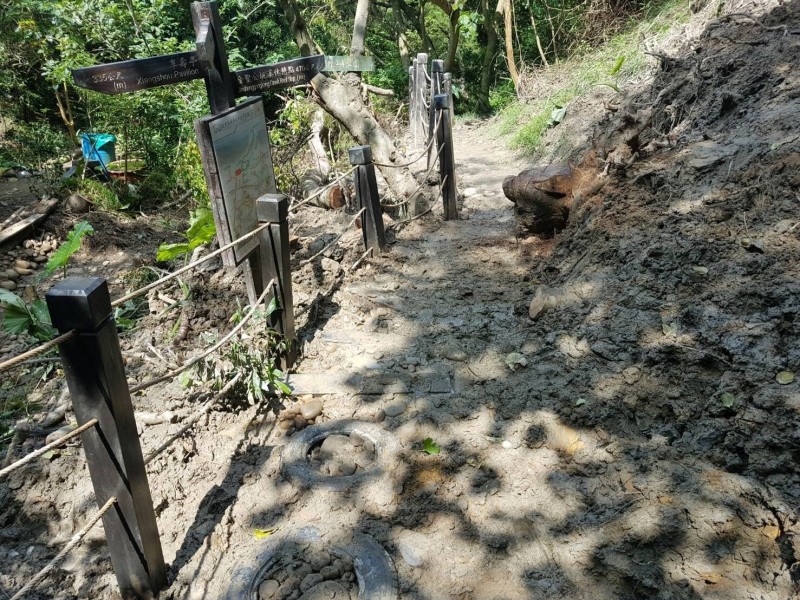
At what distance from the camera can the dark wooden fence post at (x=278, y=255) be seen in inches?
138

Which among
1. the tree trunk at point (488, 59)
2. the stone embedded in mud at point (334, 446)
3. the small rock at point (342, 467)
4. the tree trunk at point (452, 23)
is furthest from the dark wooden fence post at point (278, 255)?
the tree trunk at point (488, 59)

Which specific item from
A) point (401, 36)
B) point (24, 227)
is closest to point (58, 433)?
point (24, 227)

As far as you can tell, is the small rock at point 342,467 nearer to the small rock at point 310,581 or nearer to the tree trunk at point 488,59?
the small rock at point 310,581

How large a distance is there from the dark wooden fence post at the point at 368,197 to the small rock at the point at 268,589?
341cm

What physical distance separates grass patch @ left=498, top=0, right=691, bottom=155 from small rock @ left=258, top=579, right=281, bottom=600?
23.3 feet

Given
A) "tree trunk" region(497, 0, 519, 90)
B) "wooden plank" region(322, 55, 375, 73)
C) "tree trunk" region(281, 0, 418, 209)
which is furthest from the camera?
"tree trunk" region(497, 0, 519, 90)

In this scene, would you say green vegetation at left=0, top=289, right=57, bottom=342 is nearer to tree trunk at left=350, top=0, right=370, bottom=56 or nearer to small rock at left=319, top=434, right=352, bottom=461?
small rock at left=319, top=434, right=352, bottom=461

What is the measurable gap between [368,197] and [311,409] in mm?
2300

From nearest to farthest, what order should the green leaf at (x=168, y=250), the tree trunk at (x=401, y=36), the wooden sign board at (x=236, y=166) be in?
the wooden sign board at (x=236, y=166) → the green leaf at (x=168, y=250) → the tree trunk at (x=401, y=36)

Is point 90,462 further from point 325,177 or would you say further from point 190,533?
point 325,177

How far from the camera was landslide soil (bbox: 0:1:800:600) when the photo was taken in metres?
2.28

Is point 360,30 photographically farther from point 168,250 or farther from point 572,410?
point 572,410

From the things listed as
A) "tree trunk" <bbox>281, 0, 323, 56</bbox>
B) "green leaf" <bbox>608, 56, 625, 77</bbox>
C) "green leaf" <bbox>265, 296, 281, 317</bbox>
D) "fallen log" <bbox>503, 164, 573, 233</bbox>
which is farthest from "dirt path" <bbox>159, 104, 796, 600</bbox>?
"green leaf" <bbox>608, 56, 625, 77</bbox>

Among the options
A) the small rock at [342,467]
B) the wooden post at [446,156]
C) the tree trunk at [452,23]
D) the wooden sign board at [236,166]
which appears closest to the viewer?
the small rock at [342,467]
